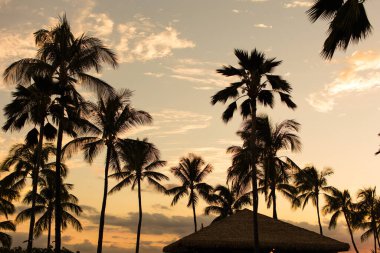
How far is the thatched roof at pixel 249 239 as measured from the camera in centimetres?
2355

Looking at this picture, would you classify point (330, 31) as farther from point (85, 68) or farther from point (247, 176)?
point (247, 176)

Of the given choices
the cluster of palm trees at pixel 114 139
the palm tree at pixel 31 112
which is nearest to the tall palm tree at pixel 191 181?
the cluster of palm trees at pixel 114 139

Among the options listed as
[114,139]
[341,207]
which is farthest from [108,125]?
[341,207]

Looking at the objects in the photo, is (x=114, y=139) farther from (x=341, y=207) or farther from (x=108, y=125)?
(x=341, y=207)

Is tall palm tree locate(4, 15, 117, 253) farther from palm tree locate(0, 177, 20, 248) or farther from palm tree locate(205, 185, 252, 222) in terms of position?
palm tree locate(205, 185, 252, 222)

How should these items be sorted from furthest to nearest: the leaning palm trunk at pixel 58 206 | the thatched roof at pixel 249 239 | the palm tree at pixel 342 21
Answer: the leaning palm trunk at pixel 58 206 < the thatched roof at pixel 249 239 < the palm tree at pixel 342 21

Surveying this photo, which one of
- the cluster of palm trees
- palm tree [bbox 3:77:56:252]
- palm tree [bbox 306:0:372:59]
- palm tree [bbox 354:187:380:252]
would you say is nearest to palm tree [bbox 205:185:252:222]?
the cluster of palm trees

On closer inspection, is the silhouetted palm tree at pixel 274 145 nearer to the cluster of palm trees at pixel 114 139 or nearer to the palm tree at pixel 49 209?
the cluster of palm trees at pixel 114 139

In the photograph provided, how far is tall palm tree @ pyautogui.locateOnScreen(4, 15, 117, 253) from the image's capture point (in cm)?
2738

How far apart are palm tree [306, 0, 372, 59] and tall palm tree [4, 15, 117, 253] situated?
18.2 meters

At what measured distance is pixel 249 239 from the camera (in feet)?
78.7

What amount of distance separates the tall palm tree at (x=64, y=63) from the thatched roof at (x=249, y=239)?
875cm

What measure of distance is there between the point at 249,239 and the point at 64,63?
13924 mm

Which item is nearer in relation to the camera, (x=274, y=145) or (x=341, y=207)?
(x=274, y=145)
